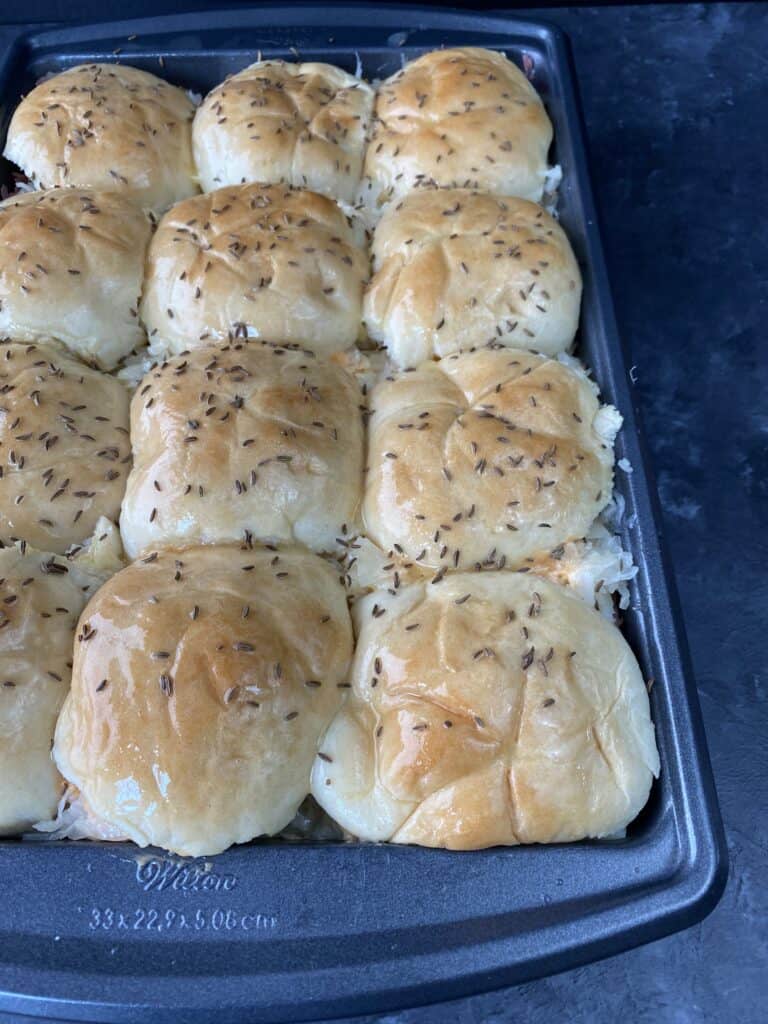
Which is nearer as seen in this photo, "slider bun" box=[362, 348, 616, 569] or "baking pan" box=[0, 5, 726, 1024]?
"baking pan" box=[0, 5, 726, 1024]

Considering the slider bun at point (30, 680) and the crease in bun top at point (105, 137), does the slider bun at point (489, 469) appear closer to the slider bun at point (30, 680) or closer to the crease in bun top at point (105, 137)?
the slider bun at point (30, 680)

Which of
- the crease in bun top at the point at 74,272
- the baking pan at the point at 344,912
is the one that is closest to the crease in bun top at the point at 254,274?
the crease in bun top at the point at 74,272

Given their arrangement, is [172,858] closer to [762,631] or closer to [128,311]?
[128,311]

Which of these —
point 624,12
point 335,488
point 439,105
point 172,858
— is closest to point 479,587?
point 335,488

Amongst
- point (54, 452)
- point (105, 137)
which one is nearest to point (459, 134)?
point (105, 137)

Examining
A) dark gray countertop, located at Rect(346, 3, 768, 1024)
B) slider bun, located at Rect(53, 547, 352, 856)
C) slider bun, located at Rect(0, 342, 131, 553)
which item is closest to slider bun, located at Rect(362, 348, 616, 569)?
slider bun, located at Rect(53, 547, 352, 856)

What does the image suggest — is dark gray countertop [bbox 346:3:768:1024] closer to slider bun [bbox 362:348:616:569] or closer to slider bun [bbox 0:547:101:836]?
slider bun [bbox 362:348:616:569]
